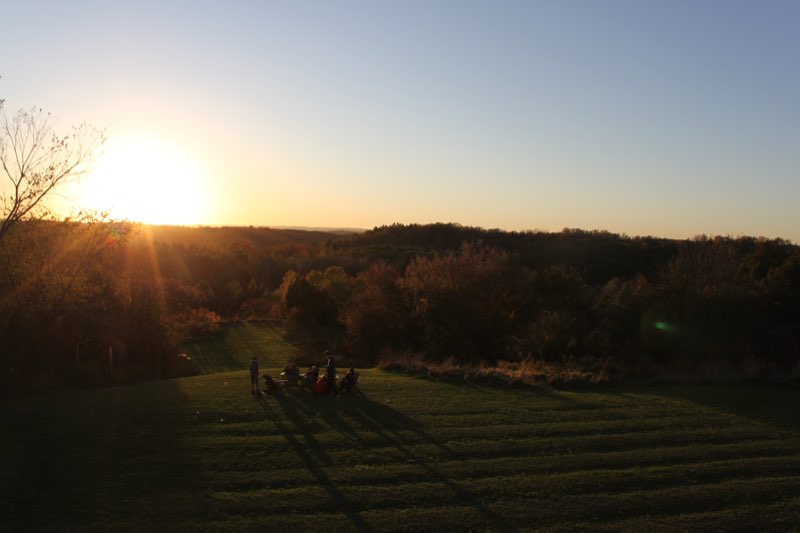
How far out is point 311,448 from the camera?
12859mm

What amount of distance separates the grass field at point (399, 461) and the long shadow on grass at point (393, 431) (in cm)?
5

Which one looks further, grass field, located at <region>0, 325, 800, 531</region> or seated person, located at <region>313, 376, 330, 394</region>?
seated person, located at <region>313, 376, 330, 394</region>

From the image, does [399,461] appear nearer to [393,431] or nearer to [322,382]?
[393,431]

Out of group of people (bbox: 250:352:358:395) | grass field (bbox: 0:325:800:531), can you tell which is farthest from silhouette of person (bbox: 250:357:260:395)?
grass field (bbox: 0:325:800:531)

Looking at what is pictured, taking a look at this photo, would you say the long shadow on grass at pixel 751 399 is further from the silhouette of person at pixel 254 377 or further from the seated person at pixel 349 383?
the silhouette of person at pixel 254 377

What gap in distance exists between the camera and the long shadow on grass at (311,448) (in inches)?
396

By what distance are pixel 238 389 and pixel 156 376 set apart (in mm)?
7378

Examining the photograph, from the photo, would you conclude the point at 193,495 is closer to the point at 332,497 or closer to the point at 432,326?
the point at 332,497

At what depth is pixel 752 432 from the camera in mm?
14211

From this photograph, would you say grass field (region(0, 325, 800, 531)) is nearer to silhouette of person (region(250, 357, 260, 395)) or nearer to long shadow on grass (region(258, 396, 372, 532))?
long shadow on grass (region(258, 396, 372, 532))

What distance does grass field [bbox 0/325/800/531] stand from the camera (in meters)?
9.84

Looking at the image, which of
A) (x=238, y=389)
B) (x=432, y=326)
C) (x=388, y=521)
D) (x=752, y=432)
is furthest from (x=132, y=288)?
(x=752, y=432)

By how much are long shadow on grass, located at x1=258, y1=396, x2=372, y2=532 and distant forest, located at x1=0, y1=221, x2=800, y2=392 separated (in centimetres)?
745

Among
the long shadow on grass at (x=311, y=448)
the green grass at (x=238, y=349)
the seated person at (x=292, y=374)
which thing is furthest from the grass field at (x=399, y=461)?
the green grass at (x=238, y=349)
